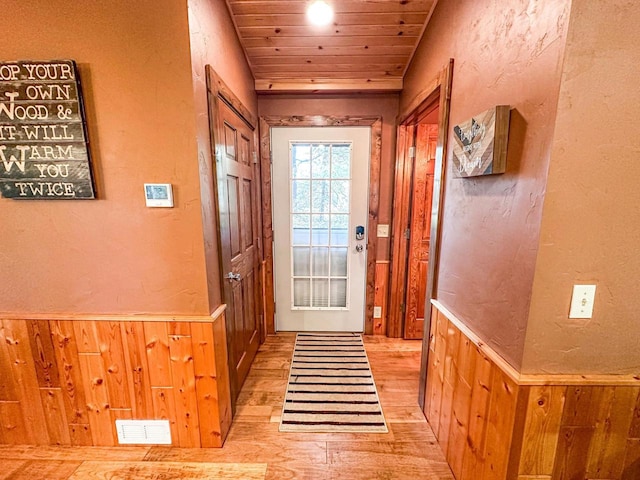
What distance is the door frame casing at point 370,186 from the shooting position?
2.41 metres

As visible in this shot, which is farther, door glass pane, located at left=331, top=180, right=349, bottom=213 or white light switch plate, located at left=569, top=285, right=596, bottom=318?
door glass pane, located at left=331, top=180, right=349, bottom=213

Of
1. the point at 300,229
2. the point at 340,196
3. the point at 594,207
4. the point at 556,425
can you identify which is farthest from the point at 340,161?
the point at 556,425

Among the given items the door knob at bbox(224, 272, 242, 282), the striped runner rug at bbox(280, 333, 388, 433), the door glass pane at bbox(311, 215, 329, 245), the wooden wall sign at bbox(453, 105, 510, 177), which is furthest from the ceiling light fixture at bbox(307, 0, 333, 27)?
the striped runner rug at bbox(280, 333, 388, 433)

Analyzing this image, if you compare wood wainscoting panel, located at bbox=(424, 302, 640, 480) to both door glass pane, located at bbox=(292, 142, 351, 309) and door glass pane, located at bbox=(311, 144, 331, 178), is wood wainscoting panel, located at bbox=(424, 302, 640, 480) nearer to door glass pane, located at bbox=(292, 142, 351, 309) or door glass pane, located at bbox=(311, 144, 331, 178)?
door glass pane, located at bbox=(292, 142, 351, 309)

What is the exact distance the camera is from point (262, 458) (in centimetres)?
142

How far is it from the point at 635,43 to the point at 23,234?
2439 mm

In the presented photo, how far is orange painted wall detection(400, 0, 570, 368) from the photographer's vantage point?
83cm

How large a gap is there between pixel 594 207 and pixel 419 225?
1648mm

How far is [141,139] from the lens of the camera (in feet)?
3.97

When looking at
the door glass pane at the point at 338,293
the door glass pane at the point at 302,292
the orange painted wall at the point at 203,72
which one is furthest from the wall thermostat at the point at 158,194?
the door glass pane at the point at 338,293

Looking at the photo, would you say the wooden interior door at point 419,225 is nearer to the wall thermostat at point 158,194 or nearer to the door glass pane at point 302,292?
the door glass pane at point 302,292

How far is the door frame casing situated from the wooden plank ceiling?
9.7 inches

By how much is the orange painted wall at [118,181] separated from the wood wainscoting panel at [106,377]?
11 cm

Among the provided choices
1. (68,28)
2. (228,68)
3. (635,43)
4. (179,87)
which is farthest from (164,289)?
(635,43)
